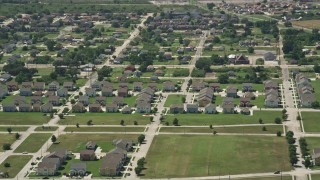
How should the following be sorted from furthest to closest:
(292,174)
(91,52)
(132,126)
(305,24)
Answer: (305,24) < (91,52) < (132,126) < (292,174)

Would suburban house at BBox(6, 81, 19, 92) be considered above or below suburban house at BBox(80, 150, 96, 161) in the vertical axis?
below

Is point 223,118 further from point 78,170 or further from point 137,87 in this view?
point 78,170

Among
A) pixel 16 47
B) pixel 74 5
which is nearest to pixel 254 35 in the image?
pixel 16 47

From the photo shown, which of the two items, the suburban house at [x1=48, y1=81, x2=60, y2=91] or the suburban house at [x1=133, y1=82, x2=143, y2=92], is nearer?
the suburban house at [x1=133, y1=82, x2=143, y2=92]

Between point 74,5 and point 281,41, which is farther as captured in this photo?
point 74,5

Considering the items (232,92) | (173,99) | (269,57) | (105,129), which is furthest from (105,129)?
(269,57)

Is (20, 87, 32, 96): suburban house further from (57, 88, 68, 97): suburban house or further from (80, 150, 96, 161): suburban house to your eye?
(80, 150, 96, 161): suburban house

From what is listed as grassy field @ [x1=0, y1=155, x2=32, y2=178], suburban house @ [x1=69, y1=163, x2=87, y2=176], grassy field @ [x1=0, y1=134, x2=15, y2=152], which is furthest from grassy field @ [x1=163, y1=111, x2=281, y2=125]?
grassy field @ [x1=0, y1=155, x2=32, y2=178]

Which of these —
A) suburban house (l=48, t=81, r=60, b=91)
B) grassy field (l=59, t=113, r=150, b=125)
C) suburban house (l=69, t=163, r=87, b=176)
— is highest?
suburban house (l=69, t=163, r=87, b=176)

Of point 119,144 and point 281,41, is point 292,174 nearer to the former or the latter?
point 119,144
